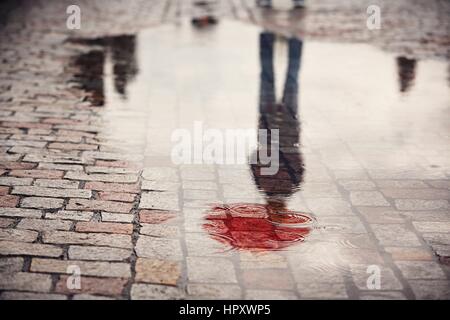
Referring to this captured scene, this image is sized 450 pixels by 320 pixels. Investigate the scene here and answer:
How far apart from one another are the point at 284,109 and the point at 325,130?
820 mm

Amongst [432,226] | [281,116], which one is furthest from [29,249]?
[281,116]

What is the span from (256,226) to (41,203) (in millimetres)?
1520

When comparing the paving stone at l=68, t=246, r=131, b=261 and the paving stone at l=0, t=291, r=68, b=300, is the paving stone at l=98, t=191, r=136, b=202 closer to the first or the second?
the paving stone at l=68, t=246, r=131, b=261

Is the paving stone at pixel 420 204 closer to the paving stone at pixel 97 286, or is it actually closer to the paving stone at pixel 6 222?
the paving stone at pixel 97 286

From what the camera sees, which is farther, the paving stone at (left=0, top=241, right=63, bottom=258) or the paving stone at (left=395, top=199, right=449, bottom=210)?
the paving stone at (left=395, top=199, right=449, bottom=210)

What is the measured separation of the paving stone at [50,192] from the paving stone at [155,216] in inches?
20.5

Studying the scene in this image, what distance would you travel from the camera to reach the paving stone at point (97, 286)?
2.93 m

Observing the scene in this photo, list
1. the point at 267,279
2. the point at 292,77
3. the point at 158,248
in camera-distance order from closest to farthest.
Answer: the point at 267,279, the point at 158,248, the point at 292,77

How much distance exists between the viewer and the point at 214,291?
299 cm

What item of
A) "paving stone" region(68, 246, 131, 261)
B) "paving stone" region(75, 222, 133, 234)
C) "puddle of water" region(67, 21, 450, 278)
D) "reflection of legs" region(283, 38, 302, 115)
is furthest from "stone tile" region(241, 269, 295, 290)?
"reflection of legs" region(283, 38, 302, 115)

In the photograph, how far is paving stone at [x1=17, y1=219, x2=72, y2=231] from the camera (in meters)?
3.58

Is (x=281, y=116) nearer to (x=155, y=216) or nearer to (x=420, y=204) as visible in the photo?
(x=420, y=204)

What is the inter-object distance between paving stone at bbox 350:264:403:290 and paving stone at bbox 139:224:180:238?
1.13m
